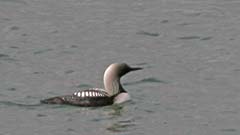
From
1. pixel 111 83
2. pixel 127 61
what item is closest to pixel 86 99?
pixel 111 83

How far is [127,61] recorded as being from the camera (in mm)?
26203

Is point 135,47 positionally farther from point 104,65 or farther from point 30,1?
point 30,1

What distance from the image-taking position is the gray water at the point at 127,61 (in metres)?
21.7

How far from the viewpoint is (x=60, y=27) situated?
2872cm

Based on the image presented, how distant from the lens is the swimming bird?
22609mm

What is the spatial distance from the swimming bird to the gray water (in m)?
0.15

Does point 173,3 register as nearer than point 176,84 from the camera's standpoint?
No

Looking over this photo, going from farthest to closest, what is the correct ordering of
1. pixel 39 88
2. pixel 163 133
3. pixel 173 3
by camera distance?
1. pixel 173 3
2. pixel 39 88
3. pixel 163 133

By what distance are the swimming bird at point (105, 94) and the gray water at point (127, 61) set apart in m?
0.15

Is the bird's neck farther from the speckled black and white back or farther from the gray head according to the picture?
the speckled black and white back

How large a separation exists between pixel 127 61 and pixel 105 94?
3.26m

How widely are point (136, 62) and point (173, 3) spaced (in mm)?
4875

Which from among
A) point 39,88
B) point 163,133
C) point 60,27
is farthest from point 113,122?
point 60,27

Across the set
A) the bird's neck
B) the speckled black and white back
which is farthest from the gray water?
the bird's neck
